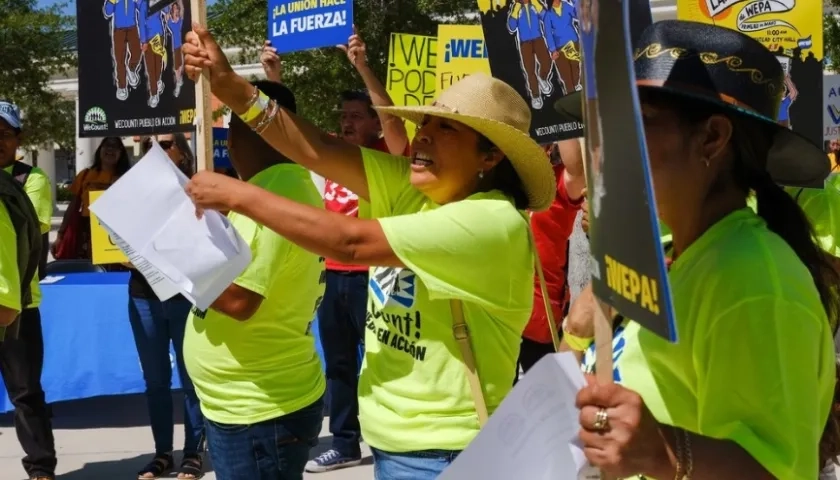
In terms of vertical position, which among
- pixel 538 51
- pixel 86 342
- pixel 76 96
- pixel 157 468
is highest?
pixel 76 96

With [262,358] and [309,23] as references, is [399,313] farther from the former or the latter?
[309,23]

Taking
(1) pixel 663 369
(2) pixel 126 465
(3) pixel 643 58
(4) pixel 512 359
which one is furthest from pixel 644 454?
(2) pixel 126 465

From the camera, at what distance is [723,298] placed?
147cm

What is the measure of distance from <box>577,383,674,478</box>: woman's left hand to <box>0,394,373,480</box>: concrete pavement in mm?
4720

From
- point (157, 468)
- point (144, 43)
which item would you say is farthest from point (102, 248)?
point (144, 43)

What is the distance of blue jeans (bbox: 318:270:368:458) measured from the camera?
20.1 feet

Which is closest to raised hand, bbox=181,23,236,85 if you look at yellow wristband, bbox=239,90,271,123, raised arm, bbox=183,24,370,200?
raised arm, bbox=183,24,370,200

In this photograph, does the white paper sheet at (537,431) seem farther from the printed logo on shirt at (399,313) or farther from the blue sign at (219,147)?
the blue sign at (219,147)

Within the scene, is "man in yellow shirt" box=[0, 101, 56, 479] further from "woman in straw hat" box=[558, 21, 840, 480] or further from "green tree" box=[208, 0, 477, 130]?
"green tree" box=[208, 0, 477, 130]

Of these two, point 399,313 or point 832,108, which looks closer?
point 399,313

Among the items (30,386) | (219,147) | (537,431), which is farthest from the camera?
(219,147)

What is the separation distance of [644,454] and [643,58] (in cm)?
62

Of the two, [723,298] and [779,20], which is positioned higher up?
[779,20]

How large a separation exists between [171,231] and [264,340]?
578 mm
